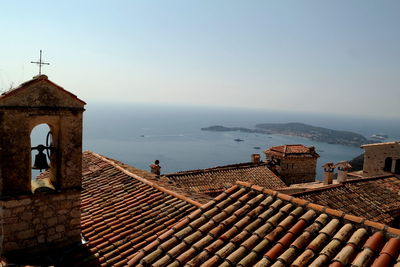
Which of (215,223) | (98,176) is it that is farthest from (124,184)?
(215,223)

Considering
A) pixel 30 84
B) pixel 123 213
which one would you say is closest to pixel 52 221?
pixel 123 213

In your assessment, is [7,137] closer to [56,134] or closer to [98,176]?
[56,134]

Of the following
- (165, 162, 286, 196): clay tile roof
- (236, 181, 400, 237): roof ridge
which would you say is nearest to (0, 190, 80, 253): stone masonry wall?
(236, 181, 400, 237): roof ridge

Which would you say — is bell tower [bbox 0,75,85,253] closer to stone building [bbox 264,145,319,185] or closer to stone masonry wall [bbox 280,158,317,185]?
stone building [bbox 264,145,319,185]

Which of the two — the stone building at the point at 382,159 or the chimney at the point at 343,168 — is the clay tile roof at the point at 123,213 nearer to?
the chimney at the point at 343,168

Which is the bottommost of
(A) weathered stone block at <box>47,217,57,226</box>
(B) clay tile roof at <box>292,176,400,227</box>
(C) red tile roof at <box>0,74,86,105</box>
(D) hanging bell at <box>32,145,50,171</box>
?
(B) clay tile roof at <box>292,176,400,227</box>

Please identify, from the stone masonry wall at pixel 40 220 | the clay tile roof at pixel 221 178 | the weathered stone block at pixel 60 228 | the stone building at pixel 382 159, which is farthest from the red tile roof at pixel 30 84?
the stone building at pixel 382 159

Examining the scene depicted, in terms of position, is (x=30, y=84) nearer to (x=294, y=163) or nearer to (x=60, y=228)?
(x=60, y=228)
